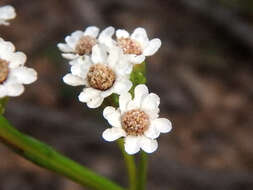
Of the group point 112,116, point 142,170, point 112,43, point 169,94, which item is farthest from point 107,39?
point 169,94

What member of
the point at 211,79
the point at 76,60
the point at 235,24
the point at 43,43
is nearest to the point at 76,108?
the point at 43,43

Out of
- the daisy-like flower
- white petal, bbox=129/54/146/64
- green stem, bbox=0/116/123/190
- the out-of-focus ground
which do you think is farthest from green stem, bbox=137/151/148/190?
the out-of-focus ground

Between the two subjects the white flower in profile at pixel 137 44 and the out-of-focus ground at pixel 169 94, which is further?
the out-of-focus ground at pixel 169 94

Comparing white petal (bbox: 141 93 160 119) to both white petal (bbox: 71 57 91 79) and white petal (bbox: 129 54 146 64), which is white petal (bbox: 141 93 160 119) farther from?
white petal (bbox: 71 57 91 79)

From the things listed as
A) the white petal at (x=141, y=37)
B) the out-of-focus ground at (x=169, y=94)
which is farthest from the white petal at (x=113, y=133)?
the out-of-focus ground at (x=169, y=94)

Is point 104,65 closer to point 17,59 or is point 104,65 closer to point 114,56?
point 114,56

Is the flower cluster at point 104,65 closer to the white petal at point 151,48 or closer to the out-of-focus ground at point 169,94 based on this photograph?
the white petal at point 151,48
